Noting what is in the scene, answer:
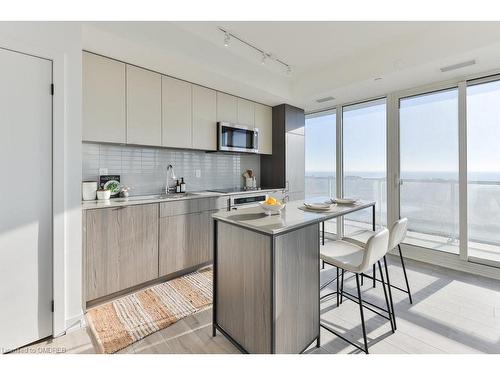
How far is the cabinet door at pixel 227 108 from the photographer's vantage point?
333cm

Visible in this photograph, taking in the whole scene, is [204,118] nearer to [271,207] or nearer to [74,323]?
[271,207]

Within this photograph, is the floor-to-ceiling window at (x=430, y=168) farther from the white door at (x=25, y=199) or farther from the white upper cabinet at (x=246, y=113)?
the white door at (x=25, y=199)

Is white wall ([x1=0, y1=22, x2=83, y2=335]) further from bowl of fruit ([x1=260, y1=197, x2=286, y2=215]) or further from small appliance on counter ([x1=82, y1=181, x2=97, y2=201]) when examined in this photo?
bowl of fruit ([x1=260, y1=197, x2=286, y2=215])

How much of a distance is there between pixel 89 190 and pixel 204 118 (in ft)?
5.30

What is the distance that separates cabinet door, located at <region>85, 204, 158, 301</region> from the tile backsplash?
2.30 ft

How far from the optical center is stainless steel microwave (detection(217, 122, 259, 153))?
10.7 ft

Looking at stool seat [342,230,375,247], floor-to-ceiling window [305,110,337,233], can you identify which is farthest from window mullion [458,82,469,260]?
floor-to-ceiling window [305,110,337,233]

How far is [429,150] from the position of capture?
10.4 ft

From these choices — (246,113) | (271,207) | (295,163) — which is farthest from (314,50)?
(271,207)

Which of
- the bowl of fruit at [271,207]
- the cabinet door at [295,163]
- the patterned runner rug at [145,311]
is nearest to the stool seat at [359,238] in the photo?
the bowl of fruit at [271,207]

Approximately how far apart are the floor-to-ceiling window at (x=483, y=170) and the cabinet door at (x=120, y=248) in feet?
12.3
